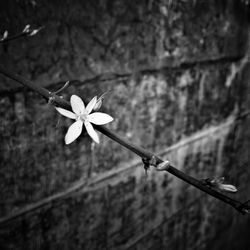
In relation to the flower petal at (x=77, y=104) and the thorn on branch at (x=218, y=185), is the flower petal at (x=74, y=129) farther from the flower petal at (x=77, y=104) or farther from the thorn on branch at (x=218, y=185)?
the thorn on branch at (x=218, y=185)

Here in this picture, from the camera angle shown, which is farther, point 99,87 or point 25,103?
point 99,87

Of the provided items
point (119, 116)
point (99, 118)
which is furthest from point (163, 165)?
point (119, 116)

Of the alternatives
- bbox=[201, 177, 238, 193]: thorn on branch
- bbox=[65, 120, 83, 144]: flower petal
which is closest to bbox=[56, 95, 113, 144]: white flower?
bbox=[65, 120, 83, 144]: flower petal

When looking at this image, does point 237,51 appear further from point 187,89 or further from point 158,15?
point 158,15

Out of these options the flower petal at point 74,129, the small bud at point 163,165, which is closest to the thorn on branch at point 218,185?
the small bud at point 163,165

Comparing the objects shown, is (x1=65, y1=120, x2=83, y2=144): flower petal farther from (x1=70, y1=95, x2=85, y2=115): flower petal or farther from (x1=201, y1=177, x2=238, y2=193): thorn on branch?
(x1=201, y1=177, x2=238, y2=193): thorn on branch

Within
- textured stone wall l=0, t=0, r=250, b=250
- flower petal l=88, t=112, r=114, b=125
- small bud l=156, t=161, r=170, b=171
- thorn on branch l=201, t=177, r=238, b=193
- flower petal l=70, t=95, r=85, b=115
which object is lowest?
thorn on branch l=201, t=177, r=238, b=193

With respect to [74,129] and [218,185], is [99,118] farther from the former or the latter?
[218,185]

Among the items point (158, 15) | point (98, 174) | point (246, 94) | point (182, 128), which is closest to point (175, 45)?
point (158, 15)
